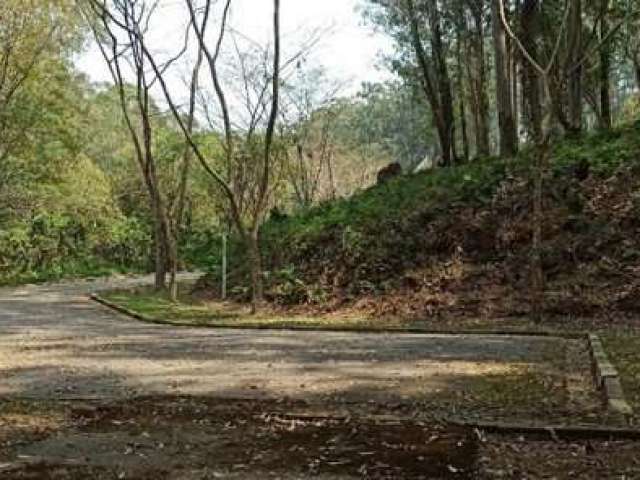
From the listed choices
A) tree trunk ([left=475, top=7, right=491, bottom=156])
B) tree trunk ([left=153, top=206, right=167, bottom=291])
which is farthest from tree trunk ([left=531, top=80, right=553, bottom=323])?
tree trunk ([left=475, top=7, right=491, bottom=156])

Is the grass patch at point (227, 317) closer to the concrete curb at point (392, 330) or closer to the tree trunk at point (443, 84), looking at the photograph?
the concrete curb at point (392, 330)

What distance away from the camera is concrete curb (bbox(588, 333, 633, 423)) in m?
6.46

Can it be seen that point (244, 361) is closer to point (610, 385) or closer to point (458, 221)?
point (610, 385)

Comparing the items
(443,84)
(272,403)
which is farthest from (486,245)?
(272,403)

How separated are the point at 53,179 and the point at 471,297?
809 inches

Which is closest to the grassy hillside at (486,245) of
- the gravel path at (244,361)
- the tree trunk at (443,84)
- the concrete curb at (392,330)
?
the concrete curb at (392,330)

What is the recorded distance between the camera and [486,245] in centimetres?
1797

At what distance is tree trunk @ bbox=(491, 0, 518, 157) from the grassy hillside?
2.88 ft

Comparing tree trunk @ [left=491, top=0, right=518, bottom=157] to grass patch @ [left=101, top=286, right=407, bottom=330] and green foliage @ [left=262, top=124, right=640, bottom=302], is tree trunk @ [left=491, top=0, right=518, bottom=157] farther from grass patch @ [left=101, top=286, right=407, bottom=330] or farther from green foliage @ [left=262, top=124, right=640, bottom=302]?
grass patch @ [left=101, top=286, right=407, bottom=330]

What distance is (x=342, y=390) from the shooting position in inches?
316

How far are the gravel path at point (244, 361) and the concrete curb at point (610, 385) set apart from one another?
2.21ft

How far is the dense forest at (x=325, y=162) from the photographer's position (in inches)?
700

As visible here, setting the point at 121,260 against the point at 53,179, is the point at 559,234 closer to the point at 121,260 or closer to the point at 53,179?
the point at 53,179

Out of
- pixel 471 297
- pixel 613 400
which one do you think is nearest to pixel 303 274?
pixel 471 297
